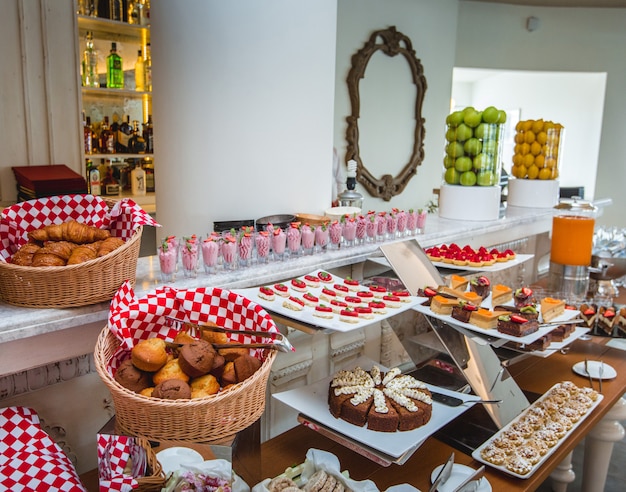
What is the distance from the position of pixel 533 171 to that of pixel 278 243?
2222 millimetres

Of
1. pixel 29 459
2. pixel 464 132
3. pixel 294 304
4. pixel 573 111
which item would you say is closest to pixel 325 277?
pixel 294 304

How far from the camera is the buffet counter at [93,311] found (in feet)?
4.42

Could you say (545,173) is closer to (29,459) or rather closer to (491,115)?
(491,115)

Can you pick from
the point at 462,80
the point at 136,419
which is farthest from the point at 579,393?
the point at 462,80

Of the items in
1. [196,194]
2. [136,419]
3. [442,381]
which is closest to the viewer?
[136,419]

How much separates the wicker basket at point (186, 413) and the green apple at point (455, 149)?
2136mm

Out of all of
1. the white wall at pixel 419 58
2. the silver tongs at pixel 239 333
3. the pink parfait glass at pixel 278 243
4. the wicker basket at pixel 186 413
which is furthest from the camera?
the white wall at pixel 419 58

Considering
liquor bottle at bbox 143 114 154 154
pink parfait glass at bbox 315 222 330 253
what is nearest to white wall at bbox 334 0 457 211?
liquor bottle at bbox 143 114 154 154

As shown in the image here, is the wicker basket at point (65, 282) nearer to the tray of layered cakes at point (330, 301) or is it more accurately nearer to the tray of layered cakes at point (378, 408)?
the tray of layered cakes at point (330, 301)

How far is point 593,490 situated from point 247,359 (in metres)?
1.94

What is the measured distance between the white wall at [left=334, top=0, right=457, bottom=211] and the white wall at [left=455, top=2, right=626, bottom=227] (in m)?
0.46

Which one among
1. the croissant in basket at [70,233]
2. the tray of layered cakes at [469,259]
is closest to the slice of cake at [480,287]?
the tray of layered cakes at [469,259]

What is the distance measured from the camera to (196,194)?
7.65 feet

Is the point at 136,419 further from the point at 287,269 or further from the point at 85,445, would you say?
the point at 287,269
